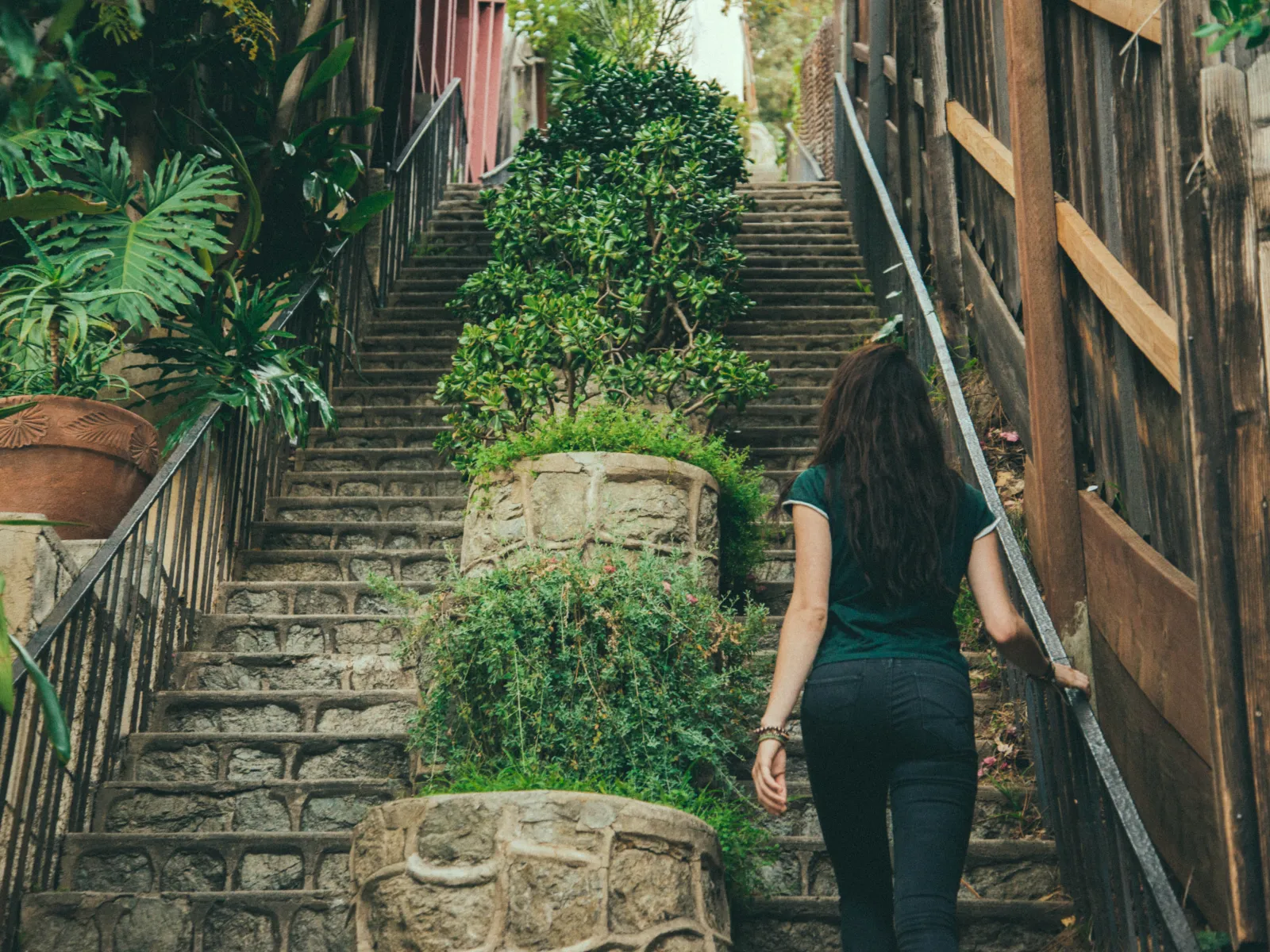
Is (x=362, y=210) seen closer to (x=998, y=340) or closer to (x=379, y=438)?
(x=379, y=438)

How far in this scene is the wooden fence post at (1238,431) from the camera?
2.39 m

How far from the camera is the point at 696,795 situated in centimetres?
394

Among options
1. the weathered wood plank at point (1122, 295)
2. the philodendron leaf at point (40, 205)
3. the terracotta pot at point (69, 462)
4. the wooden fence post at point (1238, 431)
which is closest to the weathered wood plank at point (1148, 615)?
the wooden fence post at point (1238, 431)

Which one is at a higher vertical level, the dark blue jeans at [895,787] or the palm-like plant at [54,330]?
the palm-like plant at [54,330]

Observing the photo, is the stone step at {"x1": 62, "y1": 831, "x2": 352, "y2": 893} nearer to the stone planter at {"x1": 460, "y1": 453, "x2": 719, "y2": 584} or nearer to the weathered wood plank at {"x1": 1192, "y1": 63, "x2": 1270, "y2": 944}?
the stone planter at {"x1": 460, "y1": 453, "x2": 719, "y2": 584}

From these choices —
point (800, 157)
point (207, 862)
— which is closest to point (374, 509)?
point (207, 862)

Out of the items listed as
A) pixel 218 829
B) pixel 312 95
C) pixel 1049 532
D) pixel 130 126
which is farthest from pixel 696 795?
pixel 312 95

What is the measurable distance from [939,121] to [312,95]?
135 inches

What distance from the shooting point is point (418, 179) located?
10883 mm

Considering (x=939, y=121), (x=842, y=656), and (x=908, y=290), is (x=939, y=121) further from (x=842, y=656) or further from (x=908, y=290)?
(x=842, y=656)

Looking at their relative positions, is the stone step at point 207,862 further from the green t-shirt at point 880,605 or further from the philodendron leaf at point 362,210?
the philodendron leaf at point 362,210

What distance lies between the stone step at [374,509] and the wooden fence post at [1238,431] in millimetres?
4468

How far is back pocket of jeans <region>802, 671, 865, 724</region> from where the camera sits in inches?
97.6

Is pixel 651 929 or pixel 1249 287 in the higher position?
pixel 1249 287
